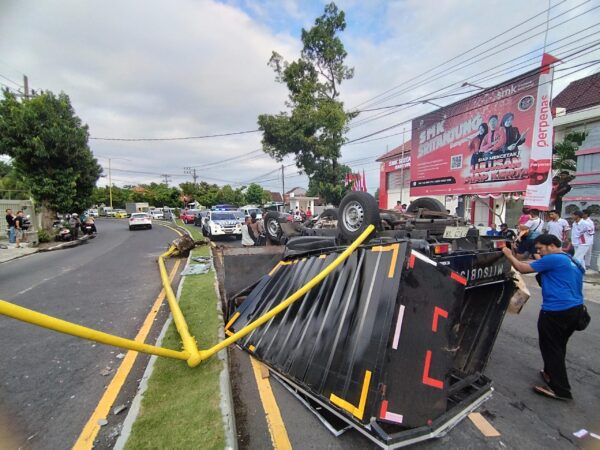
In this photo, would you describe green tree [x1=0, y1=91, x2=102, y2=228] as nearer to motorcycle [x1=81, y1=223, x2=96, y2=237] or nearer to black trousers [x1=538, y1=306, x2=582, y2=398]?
motorcycle [x1=81, y1=223, x2=96, y2=237]

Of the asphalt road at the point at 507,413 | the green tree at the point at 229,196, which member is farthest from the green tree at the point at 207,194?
the asphalt road at the point at 507,413

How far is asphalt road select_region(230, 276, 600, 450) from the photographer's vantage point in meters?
2.34

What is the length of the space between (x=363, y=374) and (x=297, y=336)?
0.92 m

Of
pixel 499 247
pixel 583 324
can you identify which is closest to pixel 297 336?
pixel 499 247

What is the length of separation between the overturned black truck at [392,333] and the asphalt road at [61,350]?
1686mm

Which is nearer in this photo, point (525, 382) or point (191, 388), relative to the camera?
point (191, 388)

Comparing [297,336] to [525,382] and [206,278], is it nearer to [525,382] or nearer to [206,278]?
[525,382]

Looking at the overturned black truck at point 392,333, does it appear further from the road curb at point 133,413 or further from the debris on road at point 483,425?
the road curb at point 133,413

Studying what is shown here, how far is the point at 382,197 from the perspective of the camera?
26.3m

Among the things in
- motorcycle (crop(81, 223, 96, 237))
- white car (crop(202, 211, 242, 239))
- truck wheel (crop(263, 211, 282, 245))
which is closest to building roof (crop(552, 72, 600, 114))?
truck wheel (crop(263, 211, 282, 245))

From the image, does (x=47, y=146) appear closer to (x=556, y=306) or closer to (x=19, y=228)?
(x=19, y=228)

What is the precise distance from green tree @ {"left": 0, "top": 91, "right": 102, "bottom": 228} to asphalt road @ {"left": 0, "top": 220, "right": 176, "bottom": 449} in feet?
28.0

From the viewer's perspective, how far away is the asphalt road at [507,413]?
234cm

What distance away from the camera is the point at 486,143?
11.8 metres
